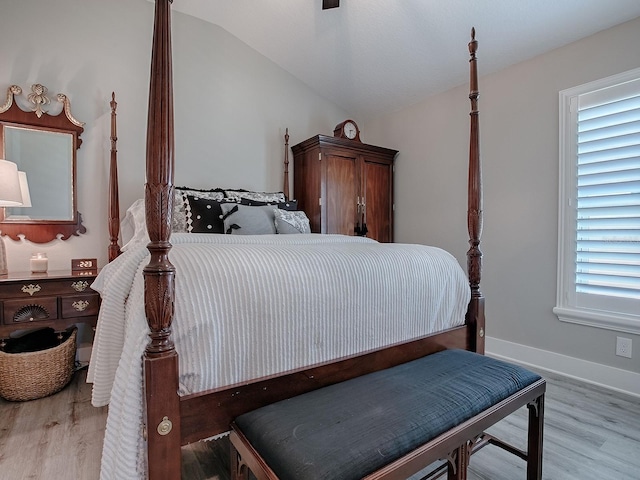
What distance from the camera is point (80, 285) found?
7.61 feet

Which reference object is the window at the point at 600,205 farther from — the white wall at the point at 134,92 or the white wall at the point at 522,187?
the white wall at the point at 134,92

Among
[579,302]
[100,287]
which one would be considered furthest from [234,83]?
[579,302]

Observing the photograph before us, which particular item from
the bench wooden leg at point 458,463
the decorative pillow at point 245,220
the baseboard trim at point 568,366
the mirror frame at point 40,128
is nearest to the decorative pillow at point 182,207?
the decorative pillow at point 245,220

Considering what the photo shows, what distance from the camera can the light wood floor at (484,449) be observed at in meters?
1.50

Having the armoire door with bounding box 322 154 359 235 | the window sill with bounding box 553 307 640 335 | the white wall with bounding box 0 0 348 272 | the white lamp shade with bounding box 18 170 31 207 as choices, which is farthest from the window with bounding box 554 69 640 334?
the white lamp shade with bounding box 18 170 31 207

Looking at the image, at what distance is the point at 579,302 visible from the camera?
2502 mm

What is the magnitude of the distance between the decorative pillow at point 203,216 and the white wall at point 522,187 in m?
2.13

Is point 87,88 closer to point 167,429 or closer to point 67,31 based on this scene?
point 67,31

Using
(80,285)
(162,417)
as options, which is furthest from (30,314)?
(162,417)

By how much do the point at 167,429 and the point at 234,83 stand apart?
319 centimetres

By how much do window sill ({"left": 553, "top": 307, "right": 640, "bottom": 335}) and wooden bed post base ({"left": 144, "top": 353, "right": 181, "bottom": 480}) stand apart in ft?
8.83

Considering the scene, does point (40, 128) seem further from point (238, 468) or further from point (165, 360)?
point (238, 468)

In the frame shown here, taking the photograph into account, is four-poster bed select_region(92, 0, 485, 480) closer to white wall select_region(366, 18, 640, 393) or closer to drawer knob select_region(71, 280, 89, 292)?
drawer knob select_region(71, 280, 89, 292)

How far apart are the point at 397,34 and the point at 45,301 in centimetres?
325
